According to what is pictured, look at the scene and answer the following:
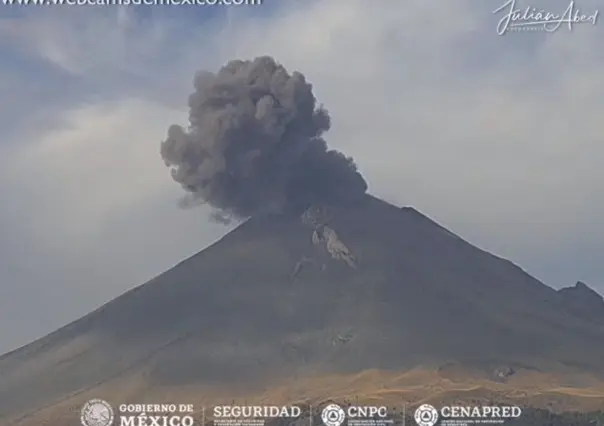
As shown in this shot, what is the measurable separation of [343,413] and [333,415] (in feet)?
0.57

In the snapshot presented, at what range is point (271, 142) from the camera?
1065 inches

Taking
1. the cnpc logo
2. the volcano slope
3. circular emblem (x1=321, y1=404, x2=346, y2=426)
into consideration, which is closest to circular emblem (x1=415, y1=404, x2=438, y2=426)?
the cnpc logo

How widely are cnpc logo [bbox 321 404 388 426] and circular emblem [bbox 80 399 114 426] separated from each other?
10.1 ft

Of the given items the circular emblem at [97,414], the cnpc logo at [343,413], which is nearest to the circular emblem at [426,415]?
the cnpc logo at [343,413]

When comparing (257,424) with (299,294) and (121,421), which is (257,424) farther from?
(299,294)

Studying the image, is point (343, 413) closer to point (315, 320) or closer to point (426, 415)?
point (426, 415)

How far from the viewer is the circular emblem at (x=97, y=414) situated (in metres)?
17.7

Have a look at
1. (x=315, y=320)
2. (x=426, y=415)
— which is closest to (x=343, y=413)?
(x=426, y=415)

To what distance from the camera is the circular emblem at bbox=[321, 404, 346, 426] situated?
691 inches

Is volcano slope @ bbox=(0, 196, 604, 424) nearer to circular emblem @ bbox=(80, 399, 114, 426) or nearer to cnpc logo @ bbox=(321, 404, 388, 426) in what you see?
circular emblem @ bbox=(80, 399, 114, 426)

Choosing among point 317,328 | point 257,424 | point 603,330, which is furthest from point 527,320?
point 257,424

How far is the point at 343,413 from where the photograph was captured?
17781 millimetres

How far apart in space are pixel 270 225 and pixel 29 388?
700cm

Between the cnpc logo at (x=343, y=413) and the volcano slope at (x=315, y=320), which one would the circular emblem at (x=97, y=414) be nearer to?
Result: the volcano slope at (x=315, y=320)
